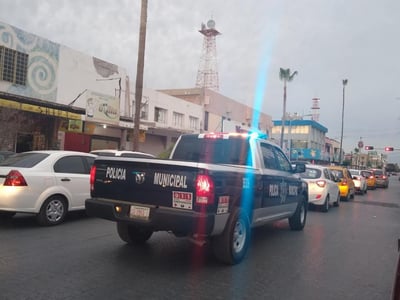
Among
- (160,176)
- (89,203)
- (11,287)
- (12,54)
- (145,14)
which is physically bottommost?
(11,287)

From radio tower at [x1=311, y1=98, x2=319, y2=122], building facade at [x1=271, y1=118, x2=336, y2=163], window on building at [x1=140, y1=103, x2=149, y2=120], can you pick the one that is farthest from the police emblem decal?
radio tower at [x1=311, y1=98, x2=319, y2=122]

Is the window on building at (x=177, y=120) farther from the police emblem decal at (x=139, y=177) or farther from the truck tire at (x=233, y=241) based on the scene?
the police emblem decal at (x=139, y=177)

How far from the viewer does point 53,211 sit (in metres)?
8.12

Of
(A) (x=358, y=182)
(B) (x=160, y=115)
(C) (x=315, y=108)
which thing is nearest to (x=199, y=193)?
(A) (x=358, y=182)

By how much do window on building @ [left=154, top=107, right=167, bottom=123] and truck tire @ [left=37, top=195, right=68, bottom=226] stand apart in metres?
20.4

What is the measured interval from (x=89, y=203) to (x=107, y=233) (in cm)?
190

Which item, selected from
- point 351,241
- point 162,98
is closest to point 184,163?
point 351,241

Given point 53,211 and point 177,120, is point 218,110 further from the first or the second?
point 53,211

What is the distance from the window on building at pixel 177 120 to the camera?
3069cm

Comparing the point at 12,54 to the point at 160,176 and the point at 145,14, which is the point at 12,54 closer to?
the point at 145,14

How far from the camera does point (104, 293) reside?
14.4 ft

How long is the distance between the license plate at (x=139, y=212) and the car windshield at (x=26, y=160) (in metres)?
3.47

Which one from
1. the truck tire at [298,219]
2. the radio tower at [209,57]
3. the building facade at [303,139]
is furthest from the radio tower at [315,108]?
the truck tire at [298,219]

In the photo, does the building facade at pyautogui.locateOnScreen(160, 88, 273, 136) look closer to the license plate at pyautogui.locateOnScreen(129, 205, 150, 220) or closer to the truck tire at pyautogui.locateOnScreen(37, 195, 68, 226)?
the truck tire at pyautogui.locateOnScreen(37, 195, 68, 226)
